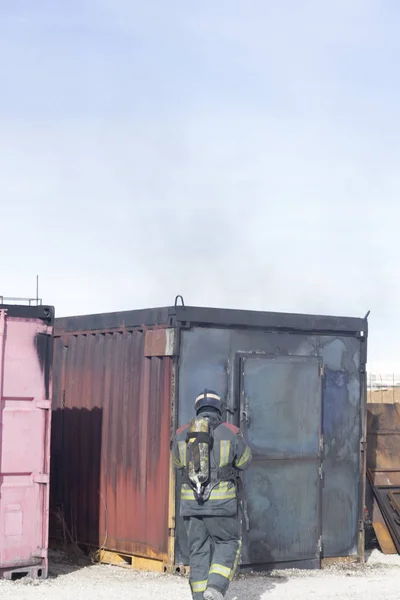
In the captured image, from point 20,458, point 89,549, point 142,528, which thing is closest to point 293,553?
point 142,528

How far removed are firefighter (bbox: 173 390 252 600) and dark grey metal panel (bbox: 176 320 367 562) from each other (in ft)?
6.87

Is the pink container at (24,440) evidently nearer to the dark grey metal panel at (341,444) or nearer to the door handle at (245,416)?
the door handle at (245,416)

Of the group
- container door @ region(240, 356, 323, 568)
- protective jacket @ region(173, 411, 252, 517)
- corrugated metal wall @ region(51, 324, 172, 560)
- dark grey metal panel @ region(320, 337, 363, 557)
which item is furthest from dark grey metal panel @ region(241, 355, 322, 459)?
protective jacket @ region(173, 411, 252, 517)

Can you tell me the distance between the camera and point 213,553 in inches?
341

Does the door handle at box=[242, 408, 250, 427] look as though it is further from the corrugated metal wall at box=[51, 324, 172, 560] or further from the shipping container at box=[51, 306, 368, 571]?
the corrugated metal wall at box=[51, 324, 172, 560]

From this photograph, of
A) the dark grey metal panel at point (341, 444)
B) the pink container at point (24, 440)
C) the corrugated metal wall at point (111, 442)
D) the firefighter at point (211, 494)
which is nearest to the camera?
the firefighter at point (211, 494)

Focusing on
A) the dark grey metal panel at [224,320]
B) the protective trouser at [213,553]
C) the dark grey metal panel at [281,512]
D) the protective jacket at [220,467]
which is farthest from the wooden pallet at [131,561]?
the dark grey metal panel at [224,320]

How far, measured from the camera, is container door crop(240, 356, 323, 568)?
1085 centimetres

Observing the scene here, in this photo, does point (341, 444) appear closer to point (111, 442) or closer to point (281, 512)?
point (281, 512)

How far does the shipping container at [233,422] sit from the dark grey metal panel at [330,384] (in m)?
0.01

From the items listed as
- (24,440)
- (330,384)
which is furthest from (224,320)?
(24,440)

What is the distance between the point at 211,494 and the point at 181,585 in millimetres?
1863

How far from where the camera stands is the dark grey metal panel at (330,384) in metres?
10.8

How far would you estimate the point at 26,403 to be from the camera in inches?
386
